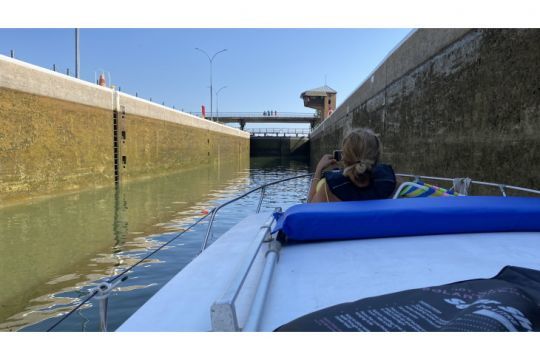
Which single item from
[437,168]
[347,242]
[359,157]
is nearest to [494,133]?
[437,168]

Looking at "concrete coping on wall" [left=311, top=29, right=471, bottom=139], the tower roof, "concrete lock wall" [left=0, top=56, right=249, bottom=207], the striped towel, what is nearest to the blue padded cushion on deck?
the striped towel

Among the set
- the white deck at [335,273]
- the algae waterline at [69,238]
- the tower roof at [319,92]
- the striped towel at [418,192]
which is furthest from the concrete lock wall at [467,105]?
the tower roof at [319,92]

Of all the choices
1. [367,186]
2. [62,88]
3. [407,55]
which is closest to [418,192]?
[367,186]

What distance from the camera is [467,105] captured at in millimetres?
6820

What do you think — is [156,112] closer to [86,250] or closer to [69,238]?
[69,238]

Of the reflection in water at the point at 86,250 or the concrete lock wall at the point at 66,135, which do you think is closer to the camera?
the reflection in water at the point at 86,250

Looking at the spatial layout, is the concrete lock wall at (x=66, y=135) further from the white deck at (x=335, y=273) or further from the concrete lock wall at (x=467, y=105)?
the concrete lock wall at (x=467, y=105)

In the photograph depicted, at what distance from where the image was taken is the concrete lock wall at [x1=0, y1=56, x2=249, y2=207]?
8609 millimetres

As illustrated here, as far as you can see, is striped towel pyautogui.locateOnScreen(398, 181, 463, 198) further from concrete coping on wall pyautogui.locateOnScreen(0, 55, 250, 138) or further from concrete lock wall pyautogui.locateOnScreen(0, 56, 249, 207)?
concrete coping on wall pyautogui.locateOnScreen(0, 55, 250, 138)

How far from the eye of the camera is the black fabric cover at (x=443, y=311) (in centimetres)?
100

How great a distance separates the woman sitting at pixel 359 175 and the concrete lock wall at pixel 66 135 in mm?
7943

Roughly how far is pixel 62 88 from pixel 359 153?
10.9 meters

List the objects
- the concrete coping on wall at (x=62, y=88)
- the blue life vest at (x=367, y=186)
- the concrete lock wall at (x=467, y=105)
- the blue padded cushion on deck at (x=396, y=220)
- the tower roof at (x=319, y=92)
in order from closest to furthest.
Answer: the blue padded cushion on deck at (x=396, y=220), the blue life vest at (x=367, y=186), the concrete lock wall at (x=467, y=105), the concrete coping on wall at (x=62, y=88), the tower roof at (x=319, y=92)

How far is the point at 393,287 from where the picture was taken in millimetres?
1442
